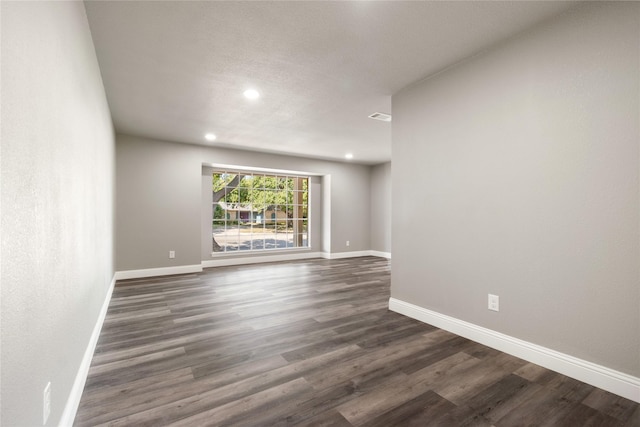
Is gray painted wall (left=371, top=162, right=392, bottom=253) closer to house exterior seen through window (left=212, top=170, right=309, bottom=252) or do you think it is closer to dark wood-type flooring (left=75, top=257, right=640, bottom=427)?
house exterior seen through window (left=212, top=170, right=309, bottom=252)

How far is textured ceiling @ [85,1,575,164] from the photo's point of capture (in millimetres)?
1956

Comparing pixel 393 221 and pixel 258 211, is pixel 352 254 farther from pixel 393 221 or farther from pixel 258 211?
pixel 393 221

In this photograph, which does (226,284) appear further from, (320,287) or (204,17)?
(204,17)

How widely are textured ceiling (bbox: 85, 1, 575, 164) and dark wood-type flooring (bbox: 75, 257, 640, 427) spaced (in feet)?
7.66

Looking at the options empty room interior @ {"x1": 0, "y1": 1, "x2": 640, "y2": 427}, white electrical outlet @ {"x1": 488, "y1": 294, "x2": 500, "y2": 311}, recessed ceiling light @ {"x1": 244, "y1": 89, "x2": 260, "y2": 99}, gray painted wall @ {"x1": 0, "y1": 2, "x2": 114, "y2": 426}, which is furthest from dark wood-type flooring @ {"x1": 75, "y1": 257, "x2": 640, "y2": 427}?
recessed ceiling light @ {"x1": 244, "y1": 89, "x2": 260, "y2": 99}

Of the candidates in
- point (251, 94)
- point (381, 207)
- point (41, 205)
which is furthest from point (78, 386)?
point (381, 207)

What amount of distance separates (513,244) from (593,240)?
1.52 ft

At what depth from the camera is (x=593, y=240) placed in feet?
6.15

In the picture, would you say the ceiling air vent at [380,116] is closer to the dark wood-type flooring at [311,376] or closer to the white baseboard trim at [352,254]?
the dark wood-type flooring at [311,376]

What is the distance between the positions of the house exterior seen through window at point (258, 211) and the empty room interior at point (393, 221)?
8.89ft

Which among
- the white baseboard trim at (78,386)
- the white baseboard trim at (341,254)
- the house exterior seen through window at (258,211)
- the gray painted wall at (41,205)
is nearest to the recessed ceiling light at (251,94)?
the gray painted wall at (41,205)

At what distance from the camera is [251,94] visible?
10.7 feet

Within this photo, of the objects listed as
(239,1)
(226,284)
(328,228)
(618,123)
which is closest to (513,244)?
(618,123)

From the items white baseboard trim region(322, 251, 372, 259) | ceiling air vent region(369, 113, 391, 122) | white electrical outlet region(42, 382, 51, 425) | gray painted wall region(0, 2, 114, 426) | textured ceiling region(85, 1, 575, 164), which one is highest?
textured ceiling region(85, 1, 575, 164)
